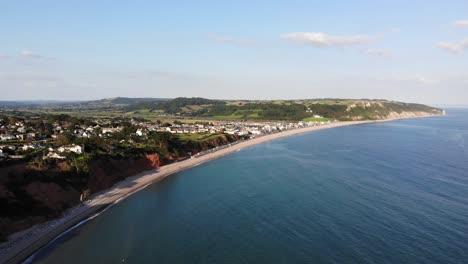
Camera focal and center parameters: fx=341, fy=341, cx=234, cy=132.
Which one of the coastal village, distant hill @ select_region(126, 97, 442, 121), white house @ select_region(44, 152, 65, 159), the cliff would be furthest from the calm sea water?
distant hill @ select_region(126, 97, 442, 121)

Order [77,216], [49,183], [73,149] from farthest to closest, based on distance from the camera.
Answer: [73,149] < [49,183] < [77,216]

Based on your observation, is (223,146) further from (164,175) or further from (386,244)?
(386,244)

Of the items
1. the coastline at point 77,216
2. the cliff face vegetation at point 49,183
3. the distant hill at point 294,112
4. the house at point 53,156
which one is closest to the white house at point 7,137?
the house at point 53,156

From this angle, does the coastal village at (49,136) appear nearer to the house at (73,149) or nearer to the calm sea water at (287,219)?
the house at (73,149)

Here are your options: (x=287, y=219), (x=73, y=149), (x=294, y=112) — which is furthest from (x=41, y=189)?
(x=294, y=112)

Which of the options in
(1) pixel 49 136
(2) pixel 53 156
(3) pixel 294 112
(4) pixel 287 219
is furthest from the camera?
(3) pixel 294 112

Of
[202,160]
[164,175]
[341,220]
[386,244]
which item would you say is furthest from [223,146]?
[386,244]

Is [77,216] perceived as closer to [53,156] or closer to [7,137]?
[53,156]

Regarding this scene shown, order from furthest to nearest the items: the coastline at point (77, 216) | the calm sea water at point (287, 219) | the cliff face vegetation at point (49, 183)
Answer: the cliff face vegetation at point (49, 183) < the coastline at point (77, 216) < the calm sea water at point (287, 219)
